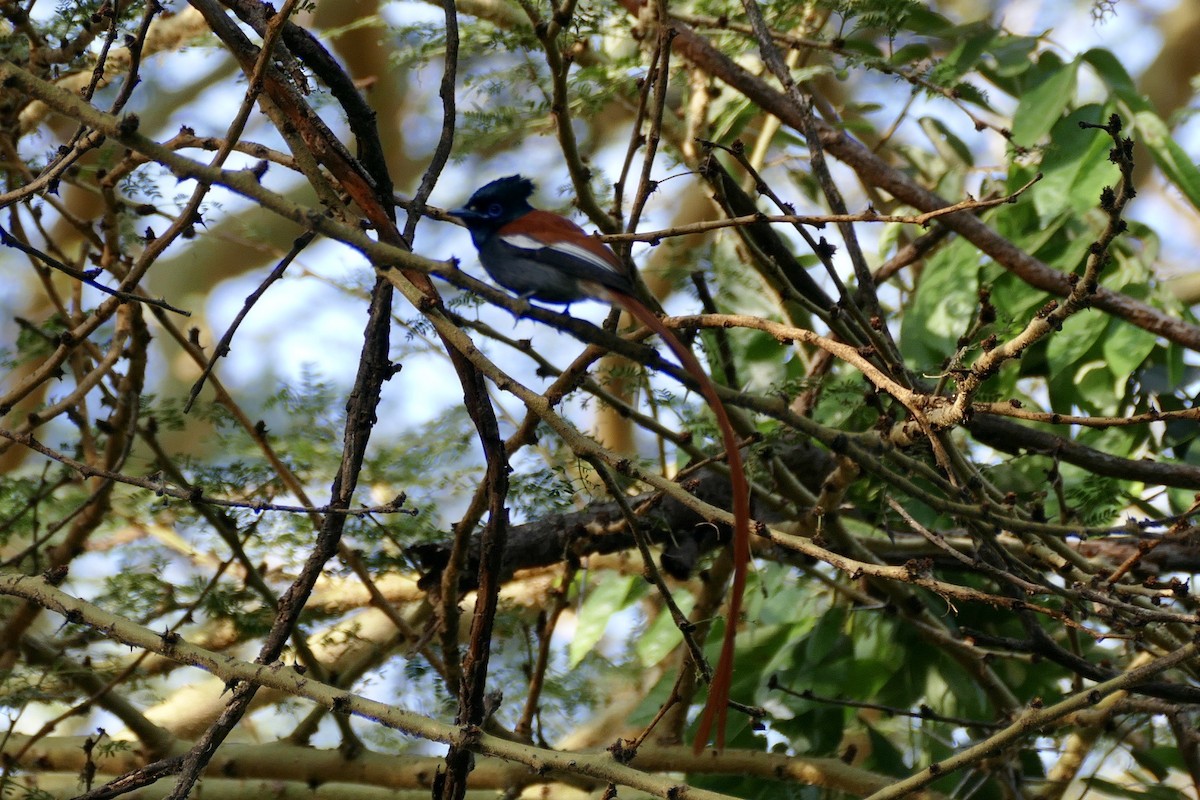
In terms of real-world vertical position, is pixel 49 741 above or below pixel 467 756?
above

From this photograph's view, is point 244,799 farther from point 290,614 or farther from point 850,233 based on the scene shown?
point 850,233

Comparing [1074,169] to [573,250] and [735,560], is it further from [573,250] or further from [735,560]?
[735,560]

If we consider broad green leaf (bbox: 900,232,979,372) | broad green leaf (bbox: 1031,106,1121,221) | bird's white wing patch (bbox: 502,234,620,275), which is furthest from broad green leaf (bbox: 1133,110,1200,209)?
bird's white wing patch (bbox: 502,234,620,275)

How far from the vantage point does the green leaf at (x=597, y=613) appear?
4121mm

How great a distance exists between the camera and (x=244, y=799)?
3236 mm

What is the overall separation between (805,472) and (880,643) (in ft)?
2.04

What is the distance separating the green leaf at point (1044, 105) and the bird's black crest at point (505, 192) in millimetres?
1813

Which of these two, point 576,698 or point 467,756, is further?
point 576,698

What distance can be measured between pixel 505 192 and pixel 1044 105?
2022mm

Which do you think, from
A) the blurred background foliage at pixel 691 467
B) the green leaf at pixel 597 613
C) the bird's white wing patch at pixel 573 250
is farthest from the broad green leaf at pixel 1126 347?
the bird's white wing patch at pixel 573 250

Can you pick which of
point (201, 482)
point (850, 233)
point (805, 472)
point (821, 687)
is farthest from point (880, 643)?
point (201, 482)

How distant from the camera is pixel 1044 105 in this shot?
12.4 ft

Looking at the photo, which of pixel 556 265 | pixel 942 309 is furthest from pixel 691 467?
pixel 942 309

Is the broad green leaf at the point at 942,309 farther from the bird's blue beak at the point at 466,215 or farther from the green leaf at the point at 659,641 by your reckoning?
the bird's blue beak at the point at 466,215
